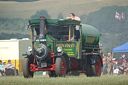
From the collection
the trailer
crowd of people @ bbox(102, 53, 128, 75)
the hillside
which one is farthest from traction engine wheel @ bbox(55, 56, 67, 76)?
the hillside

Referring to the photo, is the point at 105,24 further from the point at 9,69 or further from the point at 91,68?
the point at 91,68

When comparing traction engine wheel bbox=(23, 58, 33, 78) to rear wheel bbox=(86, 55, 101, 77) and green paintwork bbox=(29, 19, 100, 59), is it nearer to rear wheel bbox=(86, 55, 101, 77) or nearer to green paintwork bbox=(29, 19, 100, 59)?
green paintwork bbox=(29, 19, 100, 59)

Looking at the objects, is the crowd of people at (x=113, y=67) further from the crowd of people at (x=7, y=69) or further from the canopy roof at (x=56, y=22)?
the canopy roof at (x=56, y=22)

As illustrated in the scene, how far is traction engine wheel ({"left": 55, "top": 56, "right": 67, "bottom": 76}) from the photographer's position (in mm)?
17406

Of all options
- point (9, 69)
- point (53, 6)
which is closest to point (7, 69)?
point (9, 69)

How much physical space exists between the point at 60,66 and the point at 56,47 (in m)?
1.22

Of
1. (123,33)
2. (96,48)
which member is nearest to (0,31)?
(123,33)

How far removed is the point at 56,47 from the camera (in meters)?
18.4

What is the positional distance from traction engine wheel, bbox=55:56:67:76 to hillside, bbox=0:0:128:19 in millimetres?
73418

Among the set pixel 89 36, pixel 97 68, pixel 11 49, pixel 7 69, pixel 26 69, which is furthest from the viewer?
pixel 11 49

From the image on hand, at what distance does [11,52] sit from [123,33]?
170ft

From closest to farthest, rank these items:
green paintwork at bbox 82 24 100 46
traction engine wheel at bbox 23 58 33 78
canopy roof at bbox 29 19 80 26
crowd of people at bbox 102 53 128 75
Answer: traction engine wheel at bbox 23 58 33 78
canopy roof at bbox 29 19 80 26
green paintwork at bbox 82 24 100 46
crowd of people at bbox 102 53 128 75

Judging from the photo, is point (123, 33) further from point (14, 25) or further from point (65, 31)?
point (65, 31)

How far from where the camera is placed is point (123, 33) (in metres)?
84.0
